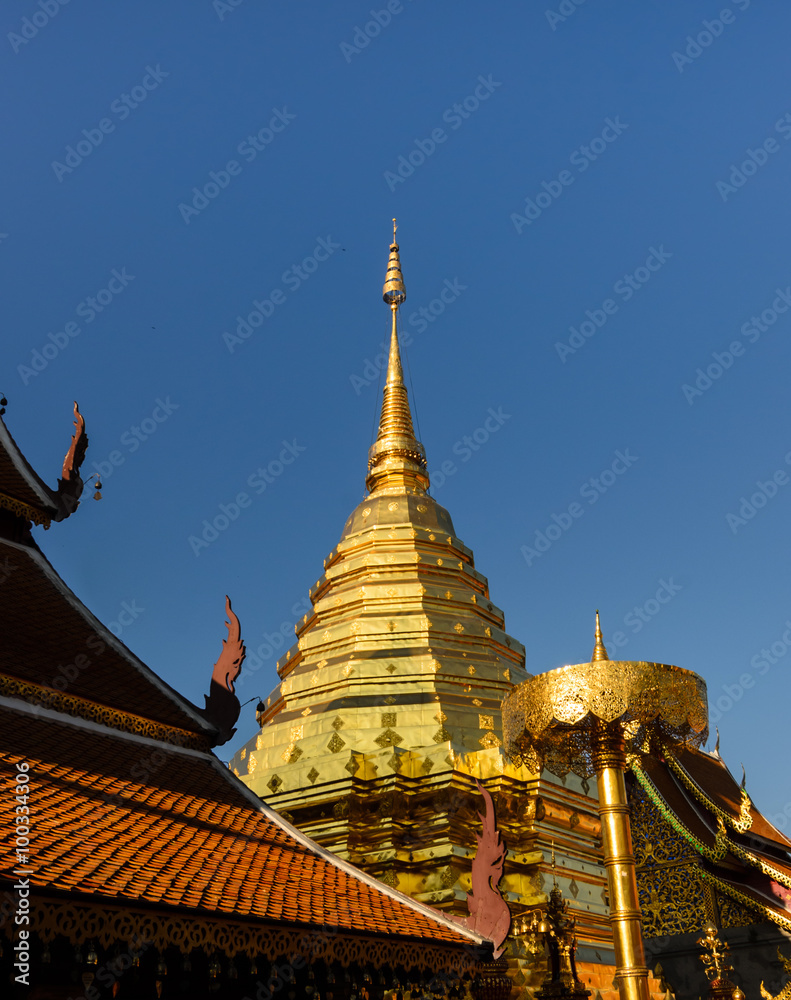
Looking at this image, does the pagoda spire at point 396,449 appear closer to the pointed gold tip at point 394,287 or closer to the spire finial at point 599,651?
the pointed gold tip at point 394,287

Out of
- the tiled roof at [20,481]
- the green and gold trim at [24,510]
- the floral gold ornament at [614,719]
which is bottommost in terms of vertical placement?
the floral gold ornament at [614,719]

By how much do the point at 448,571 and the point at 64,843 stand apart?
46.3 feet

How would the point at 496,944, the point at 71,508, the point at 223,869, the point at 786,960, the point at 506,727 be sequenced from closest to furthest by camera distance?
the point at 223,869
the point at 496,944
the point at 506,727
the point at 71,508
the point at 786,960

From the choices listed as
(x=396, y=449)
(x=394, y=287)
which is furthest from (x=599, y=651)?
(x=394, y=287)

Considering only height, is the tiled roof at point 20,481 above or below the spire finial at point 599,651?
above

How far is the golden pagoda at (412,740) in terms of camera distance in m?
14.5

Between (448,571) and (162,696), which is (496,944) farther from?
(448,571)

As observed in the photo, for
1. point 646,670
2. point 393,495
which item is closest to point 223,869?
point 646,670

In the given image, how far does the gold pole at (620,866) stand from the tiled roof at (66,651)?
3.49m

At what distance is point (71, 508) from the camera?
10.9 m

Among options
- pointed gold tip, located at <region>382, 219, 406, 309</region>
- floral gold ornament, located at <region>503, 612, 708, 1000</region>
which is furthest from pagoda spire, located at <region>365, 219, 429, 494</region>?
floral gold ornament, located at <region>503, 612, 708, 1000</region>

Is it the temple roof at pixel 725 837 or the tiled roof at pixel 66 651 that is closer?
the tiled roof at pixel 66 651

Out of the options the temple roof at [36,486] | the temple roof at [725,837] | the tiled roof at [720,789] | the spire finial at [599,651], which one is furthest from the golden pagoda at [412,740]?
the temple roof at [36,486]

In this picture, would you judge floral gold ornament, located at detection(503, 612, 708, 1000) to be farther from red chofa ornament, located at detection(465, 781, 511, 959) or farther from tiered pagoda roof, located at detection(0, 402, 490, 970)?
tiered pagoda roof, located at detection(0, 402, 490, 970)
